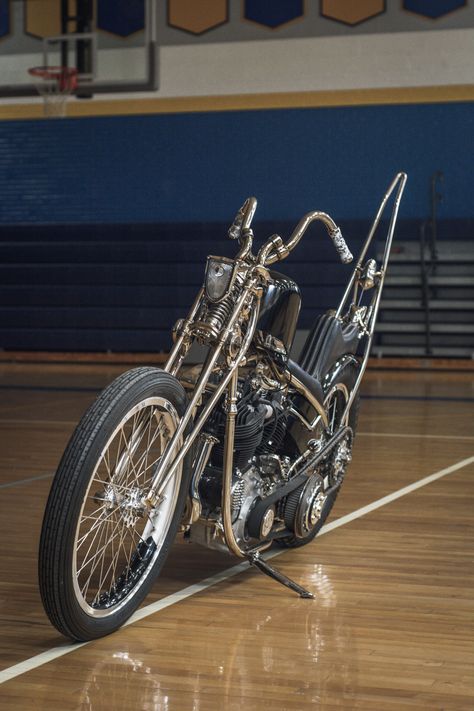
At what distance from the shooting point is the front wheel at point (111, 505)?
2.38 m

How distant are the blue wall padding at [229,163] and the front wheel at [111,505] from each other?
10835 mm

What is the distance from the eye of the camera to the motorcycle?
2439mm

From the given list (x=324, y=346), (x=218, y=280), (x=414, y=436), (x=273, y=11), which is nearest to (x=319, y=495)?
(x=324, y=346)

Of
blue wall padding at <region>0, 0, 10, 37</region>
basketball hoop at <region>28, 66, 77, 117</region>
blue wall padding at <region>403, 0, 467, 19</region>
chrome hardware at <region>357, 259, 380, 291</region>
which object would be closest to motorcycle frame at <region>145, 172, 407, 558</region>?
chrome hardware at <region>357, 259, 380, 291</region>

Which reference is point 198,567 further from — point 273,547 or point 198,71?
point 198,71

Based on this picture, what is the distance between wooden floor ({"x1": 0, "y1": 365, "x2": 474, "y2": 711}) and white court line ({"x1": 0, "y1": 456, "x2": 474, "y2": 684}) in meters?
0.01

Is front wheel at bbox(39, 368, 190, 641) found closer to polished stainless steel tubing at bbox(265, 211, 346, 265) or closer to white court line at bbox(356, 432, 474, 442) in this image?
polished stainless steel tubing at bbox(265, 211, 346, 265)

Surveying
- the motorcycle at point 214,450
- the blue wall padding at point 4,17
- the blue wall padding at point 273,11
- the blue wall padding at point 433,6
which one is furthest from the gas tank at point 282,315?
the blue wall padding at point 4,17

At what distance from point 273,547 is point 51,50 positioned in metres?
10.7

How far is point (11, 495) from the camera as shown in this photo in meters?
4.48

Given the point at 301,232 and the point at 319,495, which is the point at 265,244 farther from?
the point at 319,495

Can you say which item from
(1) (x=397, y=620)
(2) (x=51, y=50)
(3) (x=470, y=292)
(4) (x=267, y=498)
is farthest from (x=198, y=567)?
(2) (x=51, y=50)

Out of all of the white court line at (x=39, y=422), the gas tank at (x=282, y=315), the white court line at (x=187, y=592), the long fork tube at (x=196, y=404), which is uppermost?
the gas tank at (x=282, y=315)

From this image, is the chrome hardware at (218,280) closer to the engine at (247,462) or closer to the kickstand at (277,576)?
the engine at (247,462)
